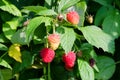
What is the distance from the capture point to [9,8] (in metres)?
1.69

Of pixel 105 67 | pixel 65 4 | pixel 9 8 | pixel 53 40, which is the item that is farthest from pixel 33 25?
pixel 105 67

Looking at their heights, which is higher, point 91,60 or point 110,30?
point 110,30

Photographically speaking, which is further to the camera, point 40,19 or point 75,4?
point 75,4

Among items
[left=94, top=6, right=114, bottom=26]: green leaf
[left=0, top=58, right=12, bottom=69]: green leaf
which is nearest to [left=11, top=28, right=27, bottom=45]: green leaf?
[left=0, top=58, right=12, bottom=69]: green leaf

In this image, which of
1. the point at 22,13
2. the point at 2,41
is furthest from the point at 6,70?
the point at 22,13

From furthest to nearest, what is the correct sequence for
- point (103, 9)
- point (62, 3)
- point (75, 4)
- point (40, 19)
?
point (103, 9) < point (75, 4) < point (62, 3) < point (40, 19)

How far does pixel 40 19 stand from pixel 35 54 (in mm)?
341

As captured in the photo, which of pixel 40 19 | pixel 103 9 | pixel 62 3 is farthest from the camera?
pixel 103 9

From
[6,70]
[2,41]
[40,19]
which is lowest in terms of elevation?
[6,70]

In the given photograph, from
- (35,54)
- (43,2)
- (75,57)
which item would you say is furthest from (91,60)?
(43,2)

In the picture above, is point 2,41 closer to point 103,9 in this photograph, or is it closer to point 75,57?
point 75,57

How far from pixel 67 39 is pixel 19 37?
29 cm

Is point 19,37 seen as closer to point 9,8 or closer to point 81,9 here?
point 9,8

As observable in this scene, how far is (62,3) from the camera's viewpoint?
156cm
